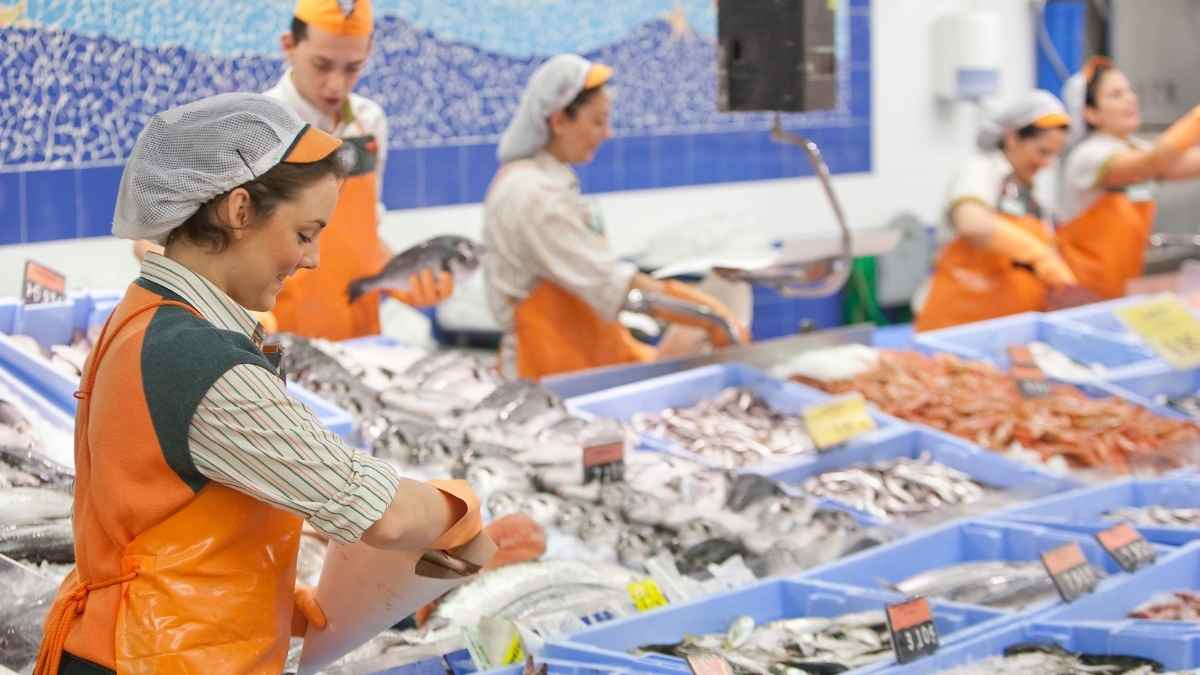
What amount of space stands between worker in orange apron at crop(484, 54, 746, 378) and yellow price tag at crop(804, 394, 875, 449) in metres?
0.78

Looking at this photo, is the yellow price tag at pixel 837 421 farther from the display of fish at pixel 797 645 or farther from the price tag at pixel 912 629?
the price tag at pixel 912 629

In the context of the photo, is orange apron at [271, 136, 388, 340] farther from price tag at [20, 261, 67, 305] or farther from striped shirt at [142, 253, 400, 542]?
striped shirt at [142, 253, 400, 542]

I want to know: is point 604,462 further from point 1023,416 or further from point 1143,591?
point 1023,416

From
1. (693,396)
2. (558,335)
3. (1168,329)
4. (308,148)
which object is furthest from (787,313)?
(308,148)

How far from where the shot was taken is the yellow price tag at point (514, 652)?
2.73 meters

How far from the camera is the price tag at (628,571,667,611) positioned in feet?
10.1

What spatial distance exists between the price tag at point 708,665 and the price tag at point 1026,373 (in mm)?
2621

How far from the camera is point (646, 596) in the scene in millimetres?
3088

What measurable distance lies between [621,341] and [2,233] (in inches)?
83.5

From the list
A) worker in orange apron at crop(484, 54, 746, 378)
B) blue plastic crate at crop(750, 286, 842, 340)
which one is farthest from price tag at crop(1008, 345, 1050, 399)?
blue plastic crate at crop(750, 286, 842, 340)

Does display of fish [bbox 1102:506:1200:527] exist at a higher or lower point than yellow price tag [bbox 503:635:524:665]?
lower

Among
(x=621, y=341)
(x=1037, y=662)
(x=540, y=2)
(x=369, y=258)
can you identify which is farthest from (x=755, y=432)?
(x=540, y=2)

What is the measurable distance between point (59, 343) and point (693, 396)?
197 cm

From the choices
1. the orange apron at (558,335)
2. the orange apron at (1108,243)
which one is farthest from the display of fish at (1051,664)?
the orange apron at (1108,243)
